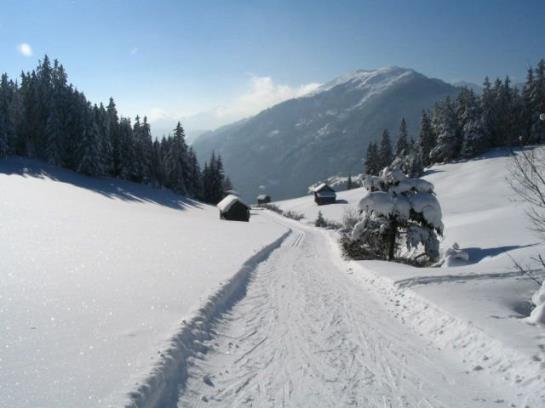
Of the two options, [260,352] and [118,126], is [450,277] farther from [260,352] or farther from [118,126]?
[118,126]

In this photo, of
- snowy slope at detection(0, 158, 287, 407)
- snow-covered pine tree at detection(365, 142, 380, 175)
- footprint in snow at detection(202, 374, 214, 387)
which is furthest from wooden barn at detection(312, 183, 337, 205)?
footprint in snow at detection(202, 374, 214, 387)

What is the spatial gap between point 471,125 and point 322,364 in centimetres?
8597

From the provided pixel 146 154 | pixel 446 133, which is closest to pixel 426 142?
pixel 446 133

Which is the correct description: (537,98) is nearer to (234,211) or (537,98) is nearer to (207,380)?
(234,211)

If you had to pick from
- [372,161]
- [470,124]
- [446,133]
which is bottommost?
[372,161]

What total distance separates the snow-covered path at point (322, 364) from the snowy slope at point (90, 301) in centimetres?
116

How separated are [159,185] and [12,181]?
33640 mm

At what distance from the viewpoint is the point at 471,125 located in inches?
3189

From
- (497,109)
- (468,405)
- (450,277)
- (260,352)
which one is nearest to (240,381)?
(260,352)

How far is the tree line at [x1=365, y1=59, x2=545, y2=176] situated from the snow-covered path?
7083 cm

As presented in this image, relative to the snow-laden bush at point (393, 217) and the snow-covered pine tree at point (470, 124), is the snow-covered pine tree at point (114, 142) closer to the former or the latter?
the snow-laden bush at point (393, 217)

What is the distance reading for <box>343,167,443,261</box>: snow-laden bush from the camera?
73.9ft

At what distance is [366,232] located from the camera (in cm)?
2372

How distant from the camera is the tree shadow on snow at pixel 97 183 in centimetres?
5450
